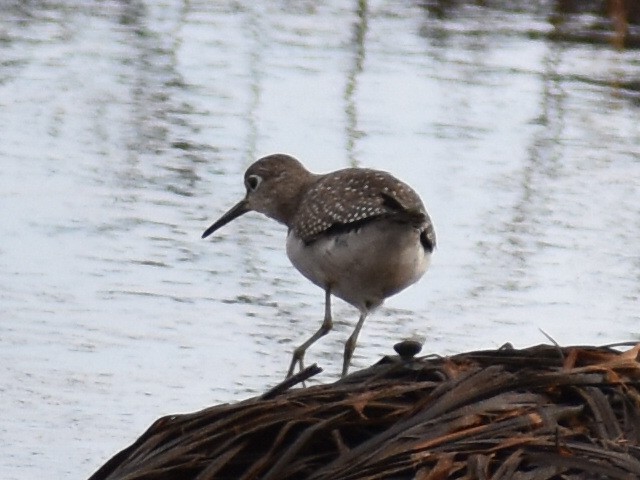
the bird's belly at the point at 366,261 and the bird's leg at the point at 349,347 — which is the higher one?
the bird's belly at the point at 366,261

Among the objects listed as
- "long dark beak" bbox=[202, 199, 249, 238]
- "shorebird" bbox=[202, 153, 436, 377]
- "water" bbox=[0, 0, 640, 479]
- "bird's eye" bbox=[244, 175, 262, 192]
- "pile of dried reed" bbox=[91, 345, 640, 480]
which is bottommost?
"water" bbox=[0, 0, 640, 479]

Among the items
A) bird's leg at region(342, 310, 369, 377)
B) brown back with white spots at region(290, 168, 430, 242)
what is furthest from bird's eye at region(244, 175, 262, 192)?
bird's leg at region(342, 310, 369, 377)

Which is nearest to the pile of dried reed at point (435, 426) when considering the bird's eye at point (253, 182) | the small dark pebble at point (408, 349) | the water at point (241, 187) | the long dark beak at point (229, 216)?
the small dark pebble at point (408, 349)

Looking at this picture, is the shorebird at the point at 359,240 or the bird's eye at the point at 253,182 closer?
the shorebird at the point at 359,240

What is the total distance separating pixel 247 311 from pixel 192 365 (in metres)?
0.71

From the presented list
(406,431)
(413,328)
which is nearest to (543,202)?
(413,328)

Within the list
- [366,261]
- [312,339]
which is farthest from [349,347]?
[366,261]

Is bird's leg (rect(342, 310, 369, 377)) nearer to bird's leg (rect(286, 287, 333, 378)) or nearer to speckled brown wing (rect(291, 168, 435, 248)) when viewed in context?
bird's leg (rect(286, 287, 333, 378))

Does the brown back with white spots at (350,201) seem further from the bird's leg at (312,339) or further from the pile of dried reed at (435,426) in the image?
the pile of dried reed at (435,426)

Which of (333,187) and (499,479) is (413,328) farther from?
(499,479)

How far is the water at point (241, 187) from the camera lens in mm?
6379

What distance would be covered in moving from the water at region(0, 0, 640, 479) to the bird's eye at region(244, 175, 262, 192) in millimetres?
377

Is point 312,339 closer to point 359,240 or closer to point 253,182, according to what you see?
point 359,240

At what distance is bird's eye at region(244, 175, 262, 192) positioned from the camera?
7.31m
